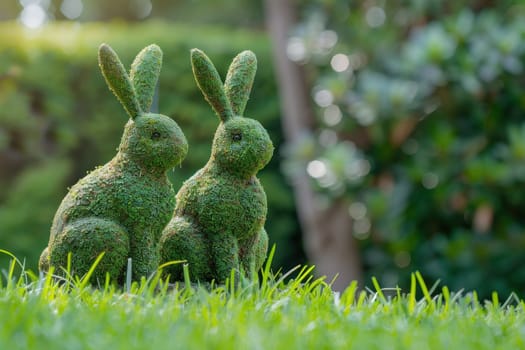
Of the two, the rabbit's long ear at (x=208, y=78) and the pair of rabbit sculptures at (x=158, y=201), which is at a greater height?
the rabbit's long ear at (x=208, y=78)

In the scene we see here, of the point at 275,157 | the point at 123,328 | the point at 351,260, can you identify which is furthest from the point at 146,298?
the point at 275,157

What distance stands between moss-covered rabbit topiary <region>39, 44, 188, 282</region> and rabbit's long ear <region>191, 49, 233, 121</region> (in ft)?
0.57

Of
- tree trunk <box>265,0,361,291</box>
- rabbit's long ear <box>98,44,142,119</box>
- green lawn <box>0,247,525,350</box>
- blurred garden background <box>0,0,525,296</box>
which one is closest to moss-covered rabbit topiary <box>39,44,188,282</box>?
rabbit's long ear <box>98,44,142,119</box>

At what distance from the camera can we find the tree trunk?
5.80 meters

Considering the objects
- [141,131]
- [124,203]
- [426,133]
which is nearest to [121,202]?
[124,203]

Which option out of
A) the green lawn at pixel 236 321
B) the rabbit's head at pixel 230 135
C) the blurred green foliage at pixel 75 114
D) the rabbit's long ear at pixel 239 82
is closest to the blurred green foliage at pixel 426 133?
the blurred green foliage at pixel 75 114

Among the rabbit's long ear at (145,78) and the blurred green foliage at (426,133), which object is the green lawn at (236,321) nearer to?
the rabbit's long ear at (145,78)

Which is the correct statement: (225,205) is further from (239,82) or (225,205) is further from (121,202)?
(239,82)

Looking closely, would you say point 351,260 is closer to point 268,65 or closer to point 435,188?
point 435,188

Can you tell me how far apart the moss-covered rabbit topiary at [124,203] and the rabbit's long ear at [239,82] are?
268 millimetres

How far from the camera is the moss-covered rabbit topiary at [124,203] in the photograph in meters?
2.27

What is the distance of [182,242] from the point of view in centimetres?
241

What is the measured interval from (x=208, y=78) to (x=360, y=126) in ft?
10.8

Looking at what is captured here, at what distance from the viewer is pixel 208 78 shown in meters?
2.44
